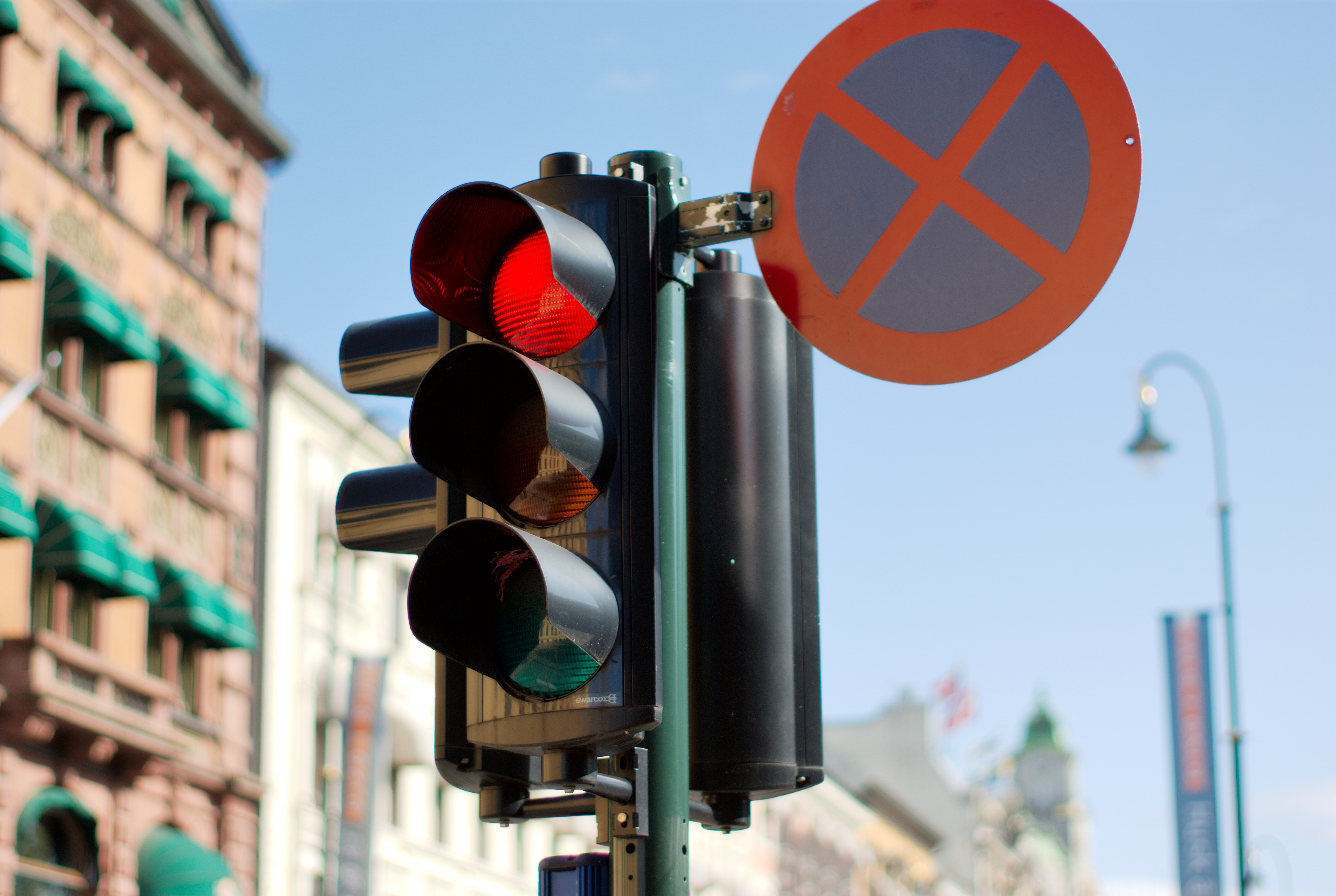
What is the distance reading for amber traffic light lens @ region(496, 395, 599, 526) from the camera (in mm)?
2646

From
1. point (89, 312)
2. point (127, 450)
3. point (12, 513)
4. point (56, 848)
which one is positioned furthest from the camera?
point (127, 450)

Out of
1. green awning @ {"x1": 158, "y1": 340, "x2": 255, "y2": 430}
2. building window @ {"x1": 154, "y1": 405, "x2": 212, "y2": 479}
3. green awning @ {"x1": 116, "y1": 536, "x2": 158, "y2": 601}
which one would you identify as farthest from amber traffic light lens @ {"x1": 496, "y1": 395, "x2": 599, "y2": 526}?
building window @ {"x1": 154, "y1": 405, "x2": 212, "y2": 479}

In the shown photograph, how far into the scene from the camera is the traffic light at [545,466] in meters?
2.52

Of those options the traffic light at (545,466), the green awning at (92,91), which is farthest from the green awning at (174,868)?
the traffic light at (545,466)

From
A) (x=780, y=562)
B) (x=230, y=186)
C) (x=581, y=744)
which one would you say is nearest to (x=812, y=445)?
(x=780, y=562)

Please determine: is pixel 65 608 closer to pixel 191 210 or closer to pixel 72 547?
pixel 72 547

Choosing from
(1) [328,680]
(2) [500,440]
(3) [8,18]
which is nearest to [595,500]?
(2) [500,440]

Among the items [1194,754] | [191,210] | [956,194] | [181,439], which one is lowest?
[1194,754]

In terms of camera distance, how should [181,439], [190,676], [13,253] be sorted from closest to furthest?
[13,253], [190,676], [181,439]

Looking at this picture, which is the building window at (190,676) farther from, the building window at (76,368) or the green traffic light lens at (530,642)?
the green traffic light lens at (530,642)

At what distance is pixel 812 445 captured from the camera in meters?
3.41

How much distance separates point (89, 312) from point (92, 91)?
155 inches

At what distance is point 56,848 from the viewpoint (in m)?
21.2

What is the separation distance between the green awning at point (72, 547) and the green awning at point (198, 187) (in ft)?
23.2
